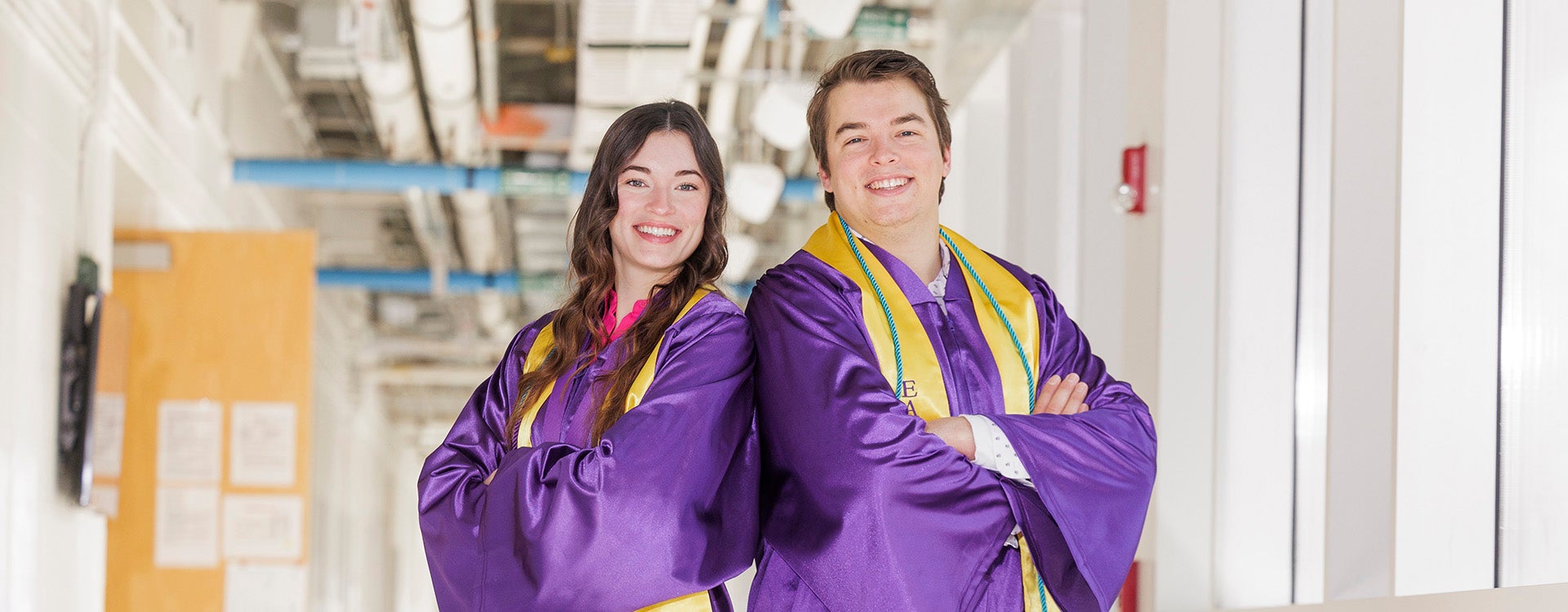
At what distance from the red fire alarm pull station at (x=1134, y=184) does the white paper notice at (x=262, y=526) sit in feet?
10.8

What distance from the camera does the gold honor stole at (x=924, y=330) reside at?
77.1 inches

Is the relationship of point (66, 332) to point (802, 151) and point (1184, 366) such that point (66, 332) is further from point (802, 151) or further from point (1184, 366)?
point (802, 151)

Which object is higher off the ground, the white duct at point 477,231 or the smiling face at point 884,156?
the white duct at point 477,231

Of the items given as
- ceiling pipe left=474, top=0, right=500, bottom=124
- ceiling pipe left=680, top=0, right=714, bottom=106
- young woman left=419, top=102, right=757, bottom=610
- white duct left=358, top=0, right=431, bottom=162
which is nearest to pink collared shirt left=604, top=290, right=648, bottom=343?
young woman left=419, top=102, right=757, bottom=610

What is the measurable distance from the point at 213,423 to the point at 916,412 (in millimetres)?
3896

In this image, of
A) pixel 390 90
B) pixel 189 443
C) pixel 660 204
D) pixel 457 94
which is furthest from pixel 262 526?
pixel 660 204

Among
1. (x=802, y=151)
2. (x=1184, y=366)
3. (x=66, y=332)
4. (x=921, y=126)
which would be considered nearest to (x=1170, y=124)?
(x=1184, y=366)

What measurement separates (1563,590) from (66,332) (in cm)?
381

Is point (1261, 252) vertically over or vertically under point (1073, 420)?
over

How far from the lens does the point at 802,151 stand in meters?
7.68

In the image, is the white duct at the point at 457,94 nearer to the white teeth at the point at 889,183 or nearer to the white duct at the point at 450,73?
the white duct at the point at 450,73

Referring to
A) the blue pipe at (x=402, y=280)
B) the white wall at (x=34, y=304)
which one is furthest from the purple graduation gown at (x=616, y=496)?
the blue pipe at (x=402, y=280)

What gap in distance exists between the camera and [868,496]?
1853 millimetres

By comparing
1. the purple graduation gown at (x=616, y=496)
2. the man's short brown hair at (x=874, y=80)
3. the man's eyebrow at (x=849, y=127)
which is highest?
the man's short brown hair at (x=874, y=80)
